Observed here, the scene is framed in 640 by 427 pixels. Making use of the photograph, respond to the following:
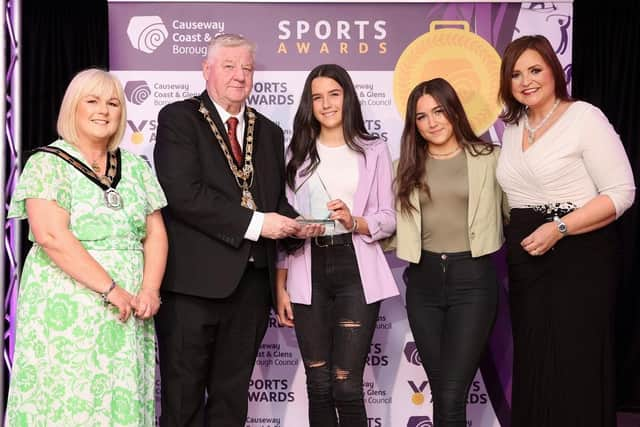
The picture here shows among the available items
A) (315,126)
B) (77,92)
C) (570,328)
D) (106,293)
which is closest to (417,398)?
(570,328)

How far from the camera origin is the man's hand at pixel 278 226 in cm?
281

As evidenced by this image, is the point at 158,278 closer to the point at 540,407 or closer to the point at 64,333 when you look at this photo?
the point at 64,333

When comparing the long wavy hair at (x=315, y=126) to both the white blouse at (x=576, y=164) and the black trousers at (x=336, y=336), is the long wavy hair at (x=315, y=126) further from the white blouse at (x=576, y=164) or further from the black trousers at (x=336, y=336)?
the white blouse at (x=576, y=164)

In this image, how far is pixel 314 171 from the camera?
3.07 meters

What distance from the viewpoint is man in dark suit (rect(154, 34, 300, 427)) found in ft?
9.35

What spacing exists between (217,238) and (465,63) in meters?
1.74

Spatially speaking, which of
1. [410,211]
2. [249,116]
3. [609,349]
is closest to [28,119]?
[249,116]

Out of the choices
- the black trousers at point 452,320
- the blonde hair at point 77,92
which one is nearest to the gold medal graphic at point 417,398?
the black trousers at point 452,320

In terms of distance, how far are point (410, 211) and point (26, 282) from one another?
1508mm

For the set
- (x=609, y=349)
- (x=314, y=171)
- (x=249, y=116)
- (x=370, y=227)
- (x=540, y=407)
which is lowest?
(x=540, y=407)

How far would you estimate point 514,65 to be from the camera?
2.90 m

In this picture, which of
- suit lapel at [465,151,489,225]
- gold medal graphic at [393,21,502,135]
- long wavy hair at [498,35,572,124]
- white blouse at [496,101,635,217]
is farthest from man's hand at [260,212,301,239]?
gold medal graphic at [393,21,502,135]

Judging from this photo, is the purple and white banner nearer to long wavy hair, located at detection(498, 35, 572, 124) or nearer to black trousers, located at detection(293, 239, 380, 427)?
long wavy hair, located at detection(498, 35, 572, 124)

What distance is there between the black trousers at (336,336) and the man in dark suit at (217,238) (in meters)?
0.22
